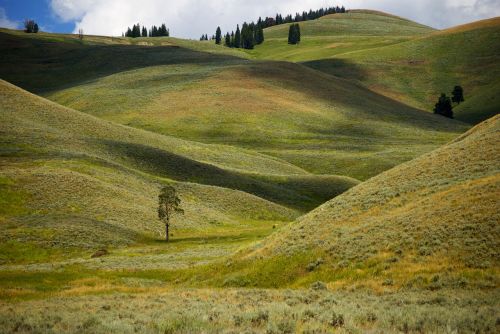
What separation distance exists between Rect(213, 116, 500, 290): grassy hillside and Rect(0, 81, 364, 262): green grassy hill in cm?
3145

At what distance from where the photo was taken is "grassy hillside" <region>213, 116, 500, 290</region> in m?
26.1

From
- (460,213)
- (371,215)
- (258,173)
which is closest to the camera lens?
(460,213)

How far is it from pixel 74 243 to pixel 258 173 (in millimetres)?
56199

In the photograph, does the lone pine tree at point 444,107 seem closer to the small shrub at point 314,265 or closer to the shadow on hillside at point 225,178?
the shadow on hillside at point 225,178

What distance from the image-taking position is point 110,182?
81188mm

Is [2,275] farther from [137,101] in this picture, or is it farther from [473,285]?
[137,101]

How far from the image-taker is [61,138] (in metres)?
103

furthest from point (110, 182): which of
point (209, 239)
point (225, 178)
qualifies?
point (225, 178)

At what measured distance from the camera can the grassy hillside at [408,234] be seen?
26.1 m

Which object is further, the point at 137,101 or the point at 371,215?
the point at 137,101

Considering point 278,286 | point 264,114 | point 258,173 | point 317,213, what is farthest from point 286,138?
point 278,286

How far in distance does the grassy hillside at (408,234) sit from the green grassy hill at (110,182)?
31.4 meters

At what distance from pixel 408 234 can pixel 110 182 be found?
5969 cm

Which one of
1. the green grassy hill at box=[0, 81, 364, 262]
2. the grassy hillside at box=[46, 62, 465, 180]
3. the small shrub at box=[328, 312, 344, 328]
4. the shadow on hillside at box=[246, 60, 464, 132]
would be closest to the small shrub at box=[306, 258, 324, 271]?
the small shrub at box=[328, 312, 344, 328]
